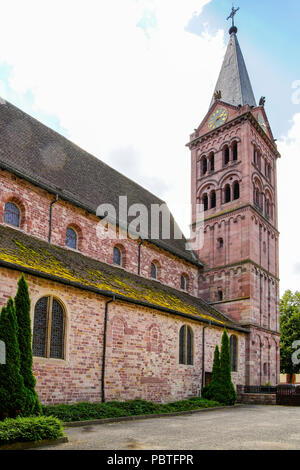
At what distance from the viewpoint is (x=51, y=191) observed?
20.0 m

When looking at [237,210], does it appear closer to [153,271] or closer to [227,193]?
[227,193]

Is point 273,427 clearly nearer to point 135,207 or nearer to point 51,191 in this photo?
point 51,191

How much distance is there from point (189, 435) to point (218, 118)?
1105 inches

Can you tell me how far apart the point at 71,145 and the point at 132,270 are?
8.32 metres

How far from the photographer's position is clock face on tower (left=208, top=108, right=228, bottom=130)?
3459 centimetres

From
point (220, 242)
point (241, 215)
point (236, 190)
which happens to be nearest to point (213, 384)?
point (220, 242)

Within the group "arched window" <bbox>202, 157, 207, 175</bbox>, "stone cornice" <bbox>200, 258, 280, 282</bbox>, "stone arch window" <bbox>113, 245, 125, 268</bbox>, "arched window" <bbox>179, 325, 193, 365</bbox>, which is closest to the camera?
"arched window" <bbox>179, 325, 193, 365</bbox>

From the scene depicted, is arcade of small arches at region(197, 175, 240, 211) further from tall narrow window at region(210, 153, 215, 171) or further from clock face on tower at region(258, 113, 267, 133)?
clock face on tower at region(258, 113, 267, 133)

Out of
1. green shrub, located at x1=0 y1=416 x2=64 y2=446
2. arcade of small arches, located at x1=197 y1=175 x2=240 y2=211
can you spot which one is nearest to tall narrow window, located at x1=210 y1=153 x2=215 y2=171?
arcade of small arches, located at x1=197 y1=175 x2=240 y2=211

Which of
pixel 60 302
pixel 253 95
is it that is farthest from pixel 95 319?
pixel 253 95

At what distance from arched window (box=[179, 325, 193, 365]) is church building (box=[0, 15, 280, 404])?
0.05m

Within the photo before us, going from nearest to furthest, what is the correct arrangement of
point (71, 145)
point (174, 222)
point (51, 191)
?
1. point (51, 191)
2. point (71, 145)
3. point (174, 222)

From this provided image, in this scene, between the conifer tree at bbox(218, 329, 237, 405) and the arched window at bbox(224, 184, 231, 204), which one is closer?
the conifer tree at bbox(218, 329, 237, 405)
